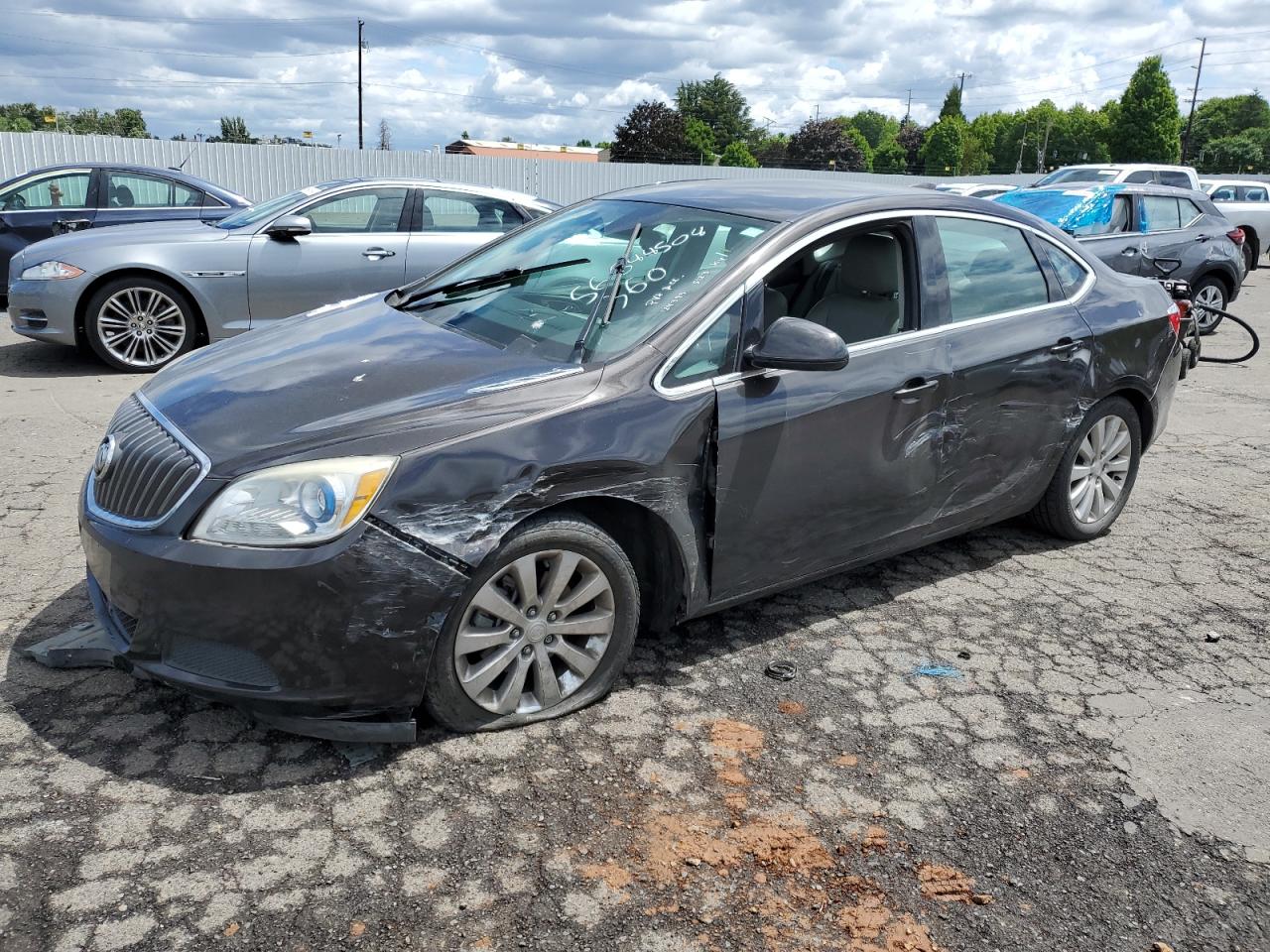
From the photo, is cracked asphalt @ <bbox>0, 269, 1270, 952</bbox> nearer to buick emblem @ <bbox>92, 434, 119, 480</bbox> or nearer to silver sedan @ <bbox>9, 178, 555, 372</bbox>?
buick emblem @ <bbox>92, 434, 119, 480</bbox>

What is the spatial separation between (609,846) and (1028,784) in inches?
51.5

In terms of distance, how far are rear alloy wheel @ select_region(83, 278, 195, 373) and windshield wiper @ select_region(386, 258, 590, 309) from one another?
4.70 metres

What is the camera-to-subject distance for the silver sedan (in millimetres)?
8258

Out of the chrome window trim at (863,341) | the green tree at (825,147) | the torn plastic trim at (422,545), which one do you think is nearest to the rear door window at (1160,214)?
the chrome window trim at (863,341)

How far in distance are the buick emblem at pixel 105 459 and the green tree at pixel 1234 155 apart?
417ft

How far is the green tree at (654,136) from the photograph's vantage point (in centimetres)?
8656

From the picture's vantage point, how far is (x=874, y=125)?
614 ft

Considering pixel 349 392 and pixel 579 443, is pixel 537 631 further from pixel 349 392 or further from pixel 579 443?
pixel 349 392

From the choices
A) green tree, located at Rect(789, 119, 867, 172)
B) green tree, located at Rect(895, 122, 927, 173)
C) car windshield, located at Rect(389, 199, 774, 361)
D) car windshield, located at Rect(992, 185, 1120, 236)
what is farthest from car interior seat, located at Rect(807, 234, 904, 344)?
green tree, located at Rect(895, 122, 927, 173)

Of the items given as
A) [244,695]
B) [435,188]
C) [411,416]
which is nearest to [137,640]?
[244,695]

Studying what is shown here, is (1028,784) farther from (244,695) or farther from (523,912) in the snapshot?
(244,695)

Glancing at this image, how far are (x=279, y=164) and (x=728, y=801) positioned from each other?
2882 centimetres

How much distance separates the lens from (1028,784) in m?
3.21

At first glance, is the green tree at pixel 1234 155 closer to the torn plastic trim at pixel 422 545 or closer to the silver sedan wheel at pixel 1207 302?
the silver sedan wheel at pixel 1207 302
